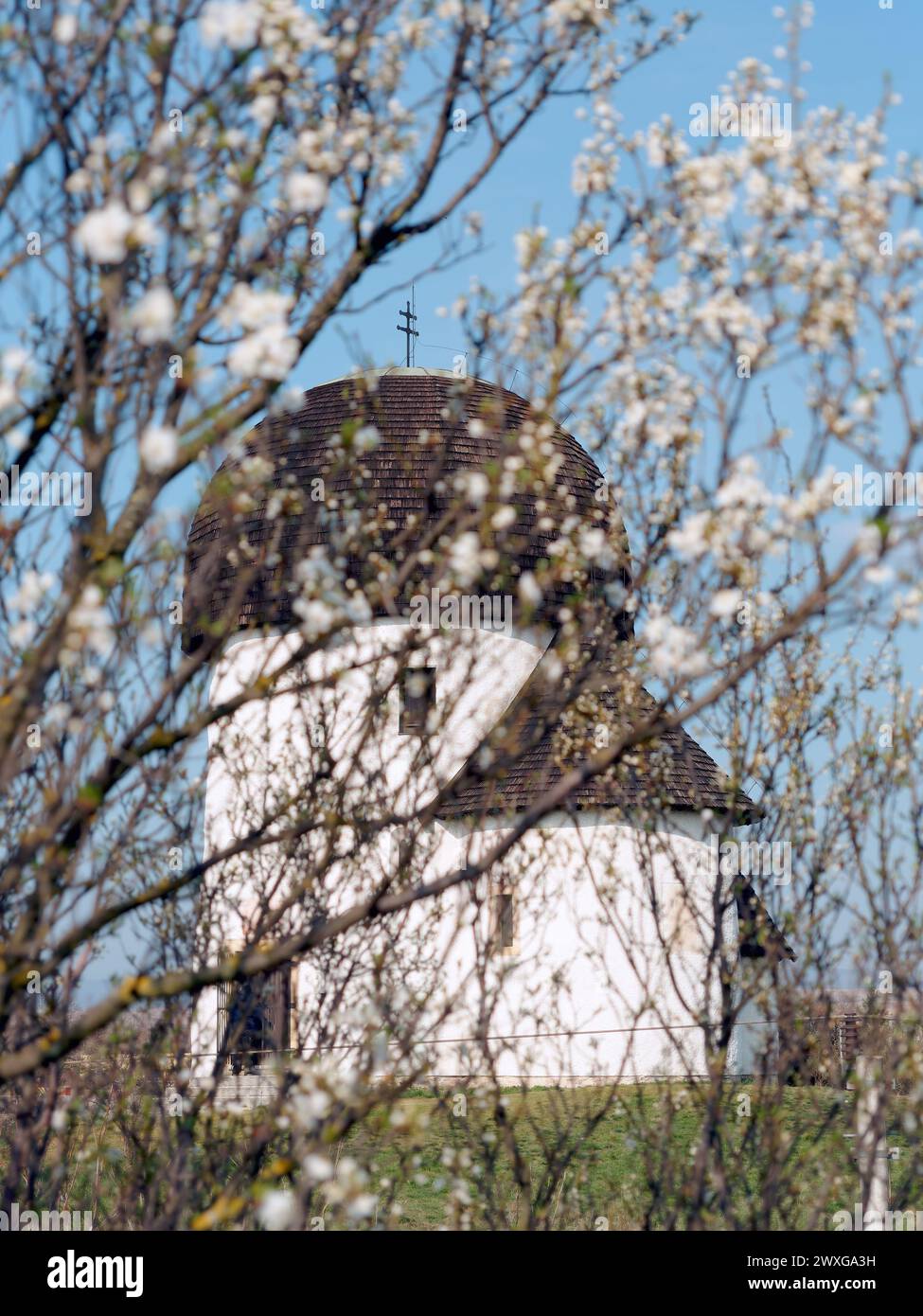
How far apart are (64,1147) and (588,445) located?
4209 mm
